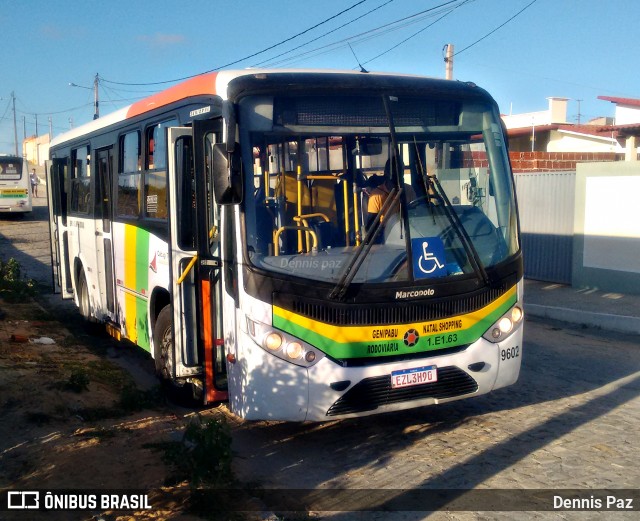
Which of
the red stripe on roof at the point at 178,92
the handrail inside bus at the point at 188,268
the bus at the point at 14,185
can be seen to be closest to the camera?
the red stripe on roof at the point at 178,92

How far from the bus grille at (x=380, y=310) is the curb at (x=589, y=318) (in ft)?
20.6

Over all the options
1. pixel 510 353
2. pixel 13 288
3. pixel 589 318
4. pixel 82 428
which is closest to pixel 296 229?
pixel 510 353

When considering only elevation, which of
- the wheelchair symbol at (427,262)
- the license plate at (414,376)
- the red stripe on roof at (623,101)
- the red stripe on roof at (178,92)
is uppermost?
the red stripe on roof at (623,101)

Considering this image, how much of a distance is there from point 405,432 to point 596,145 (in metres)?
24.1

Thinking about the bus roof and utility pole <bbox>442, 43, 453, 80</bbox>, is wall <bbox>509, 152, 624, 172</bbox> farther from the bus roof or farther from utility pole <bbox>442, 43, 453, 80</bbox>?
the bus roof

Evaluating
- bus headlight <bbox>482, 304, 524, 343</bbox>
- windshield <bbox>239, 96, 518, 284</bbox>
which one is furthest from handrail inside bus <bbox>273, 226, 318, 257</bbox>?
bus headlight <bbox>482, 304, 524, 343</bbox>

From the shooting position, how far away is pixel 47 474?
17.7 ft

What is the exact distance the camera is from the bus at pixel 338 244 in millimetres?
5688

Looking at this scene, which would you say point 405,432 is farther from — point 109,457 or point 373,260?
point 109,457

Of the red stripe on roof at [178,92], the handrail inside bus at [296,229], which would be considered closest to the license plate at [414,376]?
the handrail inside bus at [296,229]

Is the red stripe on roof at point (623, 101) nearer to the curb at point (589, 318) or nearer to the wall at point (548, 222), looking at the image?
the wall at point (548, 222)

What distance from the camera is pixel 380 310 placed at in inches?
227

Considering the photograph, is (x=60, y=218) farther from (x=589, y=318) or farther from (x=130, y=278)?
(x=589, y=318)

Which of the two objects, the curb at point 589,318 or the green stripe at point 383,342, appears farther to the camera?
the curb at point 589,318
